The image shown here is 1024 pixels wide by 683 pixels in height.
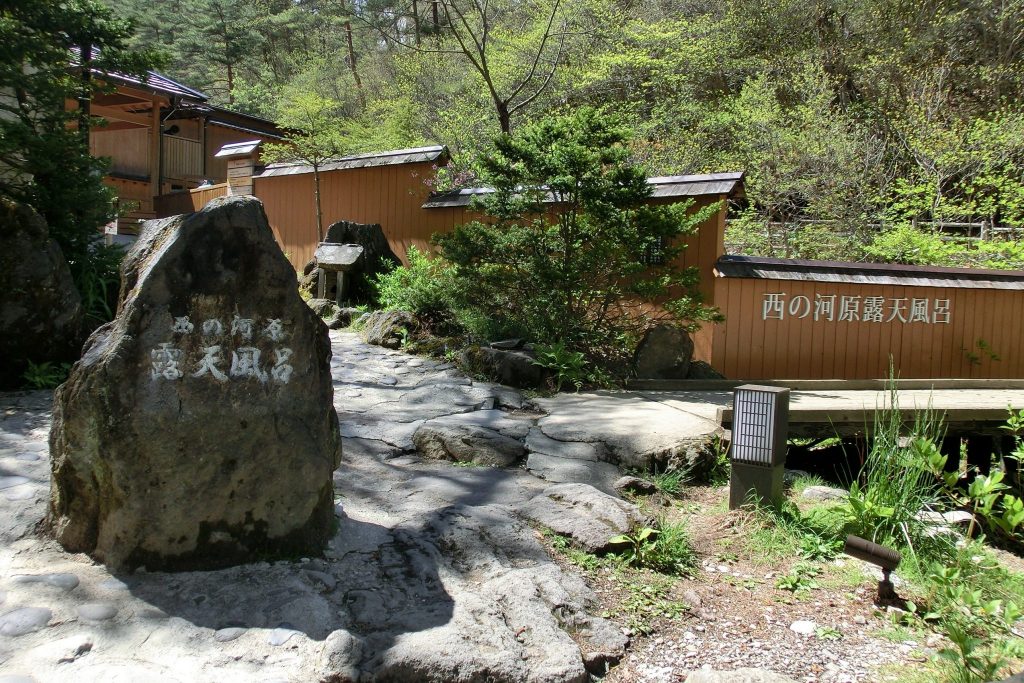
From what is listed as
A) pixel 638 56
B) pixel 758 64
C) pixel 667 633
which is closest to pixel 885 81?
pixel 758 64

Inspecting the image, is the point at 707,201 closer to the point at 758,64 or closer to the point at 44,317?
the point at 44,317

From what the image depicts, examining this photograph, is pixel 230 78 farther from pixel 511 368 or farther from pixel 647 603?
pixel 647 603

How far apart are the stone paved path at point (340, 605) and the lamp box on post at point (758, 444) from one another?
1.41m

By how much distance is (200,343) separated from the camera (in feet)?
10.9

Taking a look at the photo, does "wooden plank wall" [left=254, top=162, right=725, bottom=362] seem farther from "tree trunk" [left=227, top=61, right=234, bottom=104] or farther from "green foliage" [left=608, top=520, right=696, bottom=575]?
"tree trunk" [left=227, top=61, right=234, bottom=104]

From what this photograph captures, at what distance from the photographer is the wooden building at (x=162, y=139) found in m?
18.5

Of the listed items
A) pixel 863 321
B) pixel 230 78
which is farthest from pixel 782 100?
pixel 230 78

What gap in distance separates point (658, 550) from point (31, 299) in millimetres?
5413

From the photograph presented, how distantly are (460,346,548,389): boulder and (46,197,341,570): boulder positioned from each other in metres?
4.44

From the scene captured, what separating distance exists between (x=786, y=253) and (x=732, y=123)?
4.30m

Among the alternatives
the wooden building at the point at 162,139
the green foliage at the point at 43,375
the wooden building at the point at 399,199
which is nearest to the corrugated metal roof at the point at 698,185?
the wooden building at the point at 399,199

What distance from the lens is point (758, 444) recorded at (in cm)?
512

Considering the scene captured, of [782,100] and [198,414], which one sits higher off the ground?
[782,100]

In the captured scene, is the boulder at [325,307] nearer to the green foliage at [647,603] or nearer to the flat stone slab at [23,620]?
the green foliage at [647,603]
